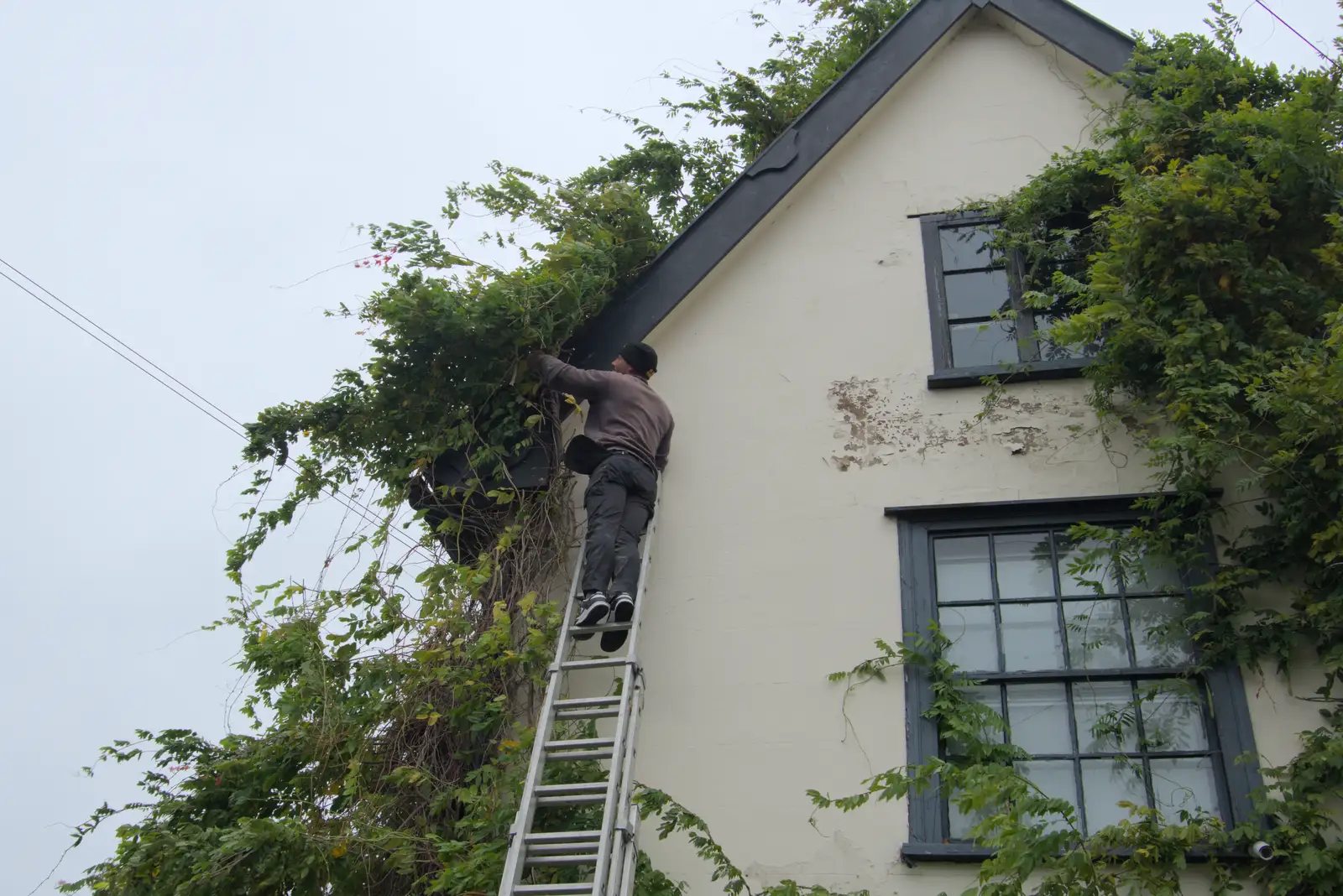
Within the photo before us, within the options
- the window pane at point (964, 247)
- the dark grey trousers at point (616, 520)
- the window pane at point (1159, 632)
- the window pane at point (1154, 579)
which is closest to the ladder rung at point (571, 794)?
the dark grey trousers at point (616, 520)

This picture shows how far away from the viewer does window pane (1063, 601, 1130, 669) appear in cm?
570

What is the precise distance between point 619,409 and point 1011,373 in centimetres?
208

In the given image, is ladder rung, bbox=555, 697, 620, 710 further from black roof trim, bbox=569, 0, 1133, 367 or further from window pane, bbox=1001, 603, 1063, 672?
black roof trim, bbox=569, 0, 1133, 367

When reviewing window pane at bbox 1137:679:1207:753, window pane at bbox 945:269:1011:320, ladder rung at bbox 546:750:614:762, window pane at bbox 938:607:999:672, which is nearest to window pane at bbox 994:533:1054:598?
window pane at bbox 938:607:999:672

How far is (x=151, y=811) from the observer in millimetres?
5781

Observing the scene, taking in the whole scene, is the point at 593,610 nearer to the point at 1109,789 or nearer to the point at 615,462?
the point at 615,462

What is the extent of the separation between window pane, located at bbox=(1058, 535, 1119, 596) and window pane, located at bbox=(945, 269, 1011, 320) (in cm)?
156

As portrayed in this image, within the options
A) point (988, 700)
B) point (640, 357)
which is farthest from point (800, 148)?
point (988, 700)

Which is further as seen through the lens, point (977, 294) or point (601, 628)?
point (977, 294)

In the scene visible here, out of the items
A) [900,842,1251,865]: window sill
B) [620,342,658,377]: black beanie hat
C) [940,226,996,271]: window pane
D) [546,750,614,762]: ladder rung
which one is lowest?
[900,842,1251,865]: window sill

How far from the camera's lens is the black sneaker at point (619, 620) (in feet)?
19.1

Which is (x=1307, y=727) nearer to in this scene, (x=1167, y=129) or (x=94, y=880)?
(x=1167, y=129)

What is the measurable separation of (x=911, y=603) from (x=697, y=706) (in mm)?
1134

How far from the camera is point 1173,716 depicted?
18.1 feet
